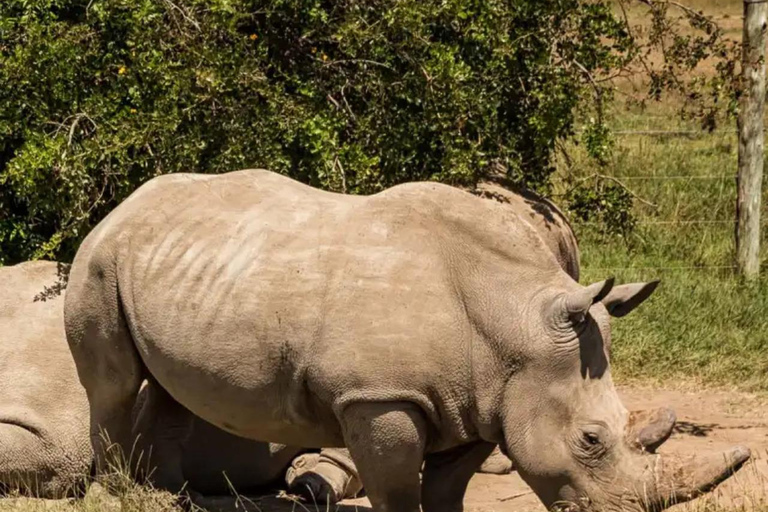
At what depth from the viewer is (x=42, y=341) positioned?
694cm

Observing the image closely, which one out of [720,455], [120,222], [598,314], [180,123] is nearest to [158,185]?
[120,222]

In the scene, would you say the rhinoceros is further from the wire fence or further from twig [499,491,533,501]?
the wire fence

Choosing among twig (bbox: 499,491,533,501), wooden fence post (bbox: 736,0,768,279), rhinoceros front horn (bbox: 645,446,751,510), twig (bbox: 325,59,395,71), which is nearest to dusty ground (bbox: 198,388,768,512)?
twig (bbox: 499,491,533,501)

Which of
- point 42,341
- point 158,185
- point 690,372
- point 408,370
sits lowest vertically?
point 690,372

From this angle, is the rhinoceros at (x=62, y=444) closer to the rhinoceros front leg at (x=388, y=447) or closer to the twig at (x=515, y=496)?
the twig at (x=515, y=496)

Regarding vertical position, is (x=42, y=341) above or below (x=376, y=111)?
below

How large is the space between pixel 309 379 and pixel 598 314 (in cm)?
113

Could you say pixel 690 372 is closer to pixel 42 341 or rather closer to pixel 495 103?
pixel 495 103

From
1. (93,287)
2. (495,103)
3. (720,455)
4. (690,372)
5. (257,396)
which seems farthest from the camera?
(690,372)

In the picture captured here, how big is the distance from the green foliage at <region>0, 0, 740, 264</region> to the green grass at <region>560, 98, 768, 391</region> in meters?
1.51

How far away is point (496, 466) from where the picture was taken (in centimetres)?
735

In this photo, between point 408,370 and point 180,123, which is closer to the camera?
point 408,370

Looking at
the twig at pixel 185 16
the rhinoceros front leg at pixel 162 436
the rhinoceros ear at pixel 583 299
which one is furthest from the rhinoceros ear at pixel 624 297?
the twig at pixel 185 16

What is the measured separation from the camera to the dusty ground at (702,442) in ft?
21.4
